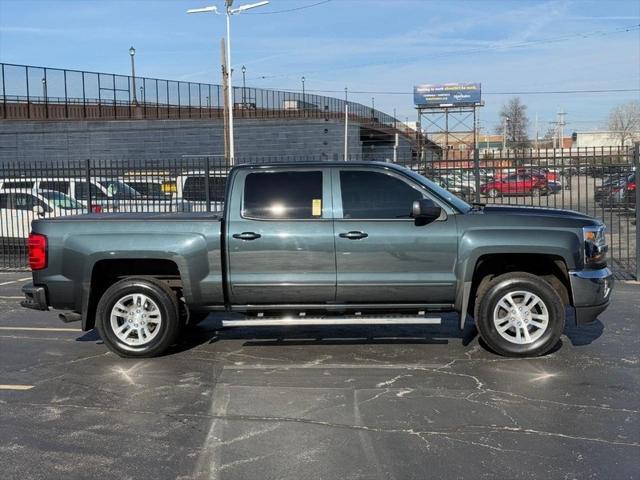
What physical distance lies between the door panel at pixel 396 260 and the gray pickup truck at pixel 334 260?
0.01 m

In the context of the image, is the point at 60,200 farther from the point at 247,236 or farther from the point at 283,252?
the point at 283,252

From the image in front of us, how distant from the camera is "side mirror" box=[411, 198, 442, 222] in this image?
6.07 m

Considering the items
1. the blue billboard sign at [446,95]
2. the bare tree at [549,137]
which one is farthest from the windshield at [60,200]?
the bare tree at [549,137]

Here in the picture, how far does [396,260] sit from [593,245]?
1887 mm

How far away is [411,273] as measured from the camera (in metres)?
6.27

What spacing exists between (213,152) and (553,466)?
34.3m

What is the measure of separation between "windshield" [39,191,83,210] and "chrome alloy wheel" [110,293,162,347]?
870 cm

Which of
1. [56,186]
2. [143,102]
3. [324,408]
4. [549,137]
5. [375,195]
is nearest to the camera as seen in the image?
[324,408]

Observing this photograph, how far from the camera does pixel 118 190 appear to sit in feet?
47.4

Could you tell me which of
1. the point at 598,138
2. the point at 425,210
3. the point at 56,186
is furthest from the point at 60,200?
the point at 598,138

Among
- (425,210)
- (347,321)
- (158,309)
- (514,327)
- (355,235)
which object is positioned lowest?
(514,327)

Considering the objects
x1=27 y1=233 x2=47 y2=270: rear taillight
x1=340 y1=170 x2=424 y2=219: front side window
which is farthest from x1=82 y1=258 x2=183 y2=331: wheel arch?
x1=340 y1=170 x2=424 y2=219: front side window

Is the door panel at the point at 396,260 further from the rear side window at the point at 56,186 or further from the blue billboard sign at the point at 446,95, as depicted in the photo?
the blue billboard sign at the point at 446,95

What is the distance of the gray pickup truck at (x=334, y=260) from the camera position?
6203mm
